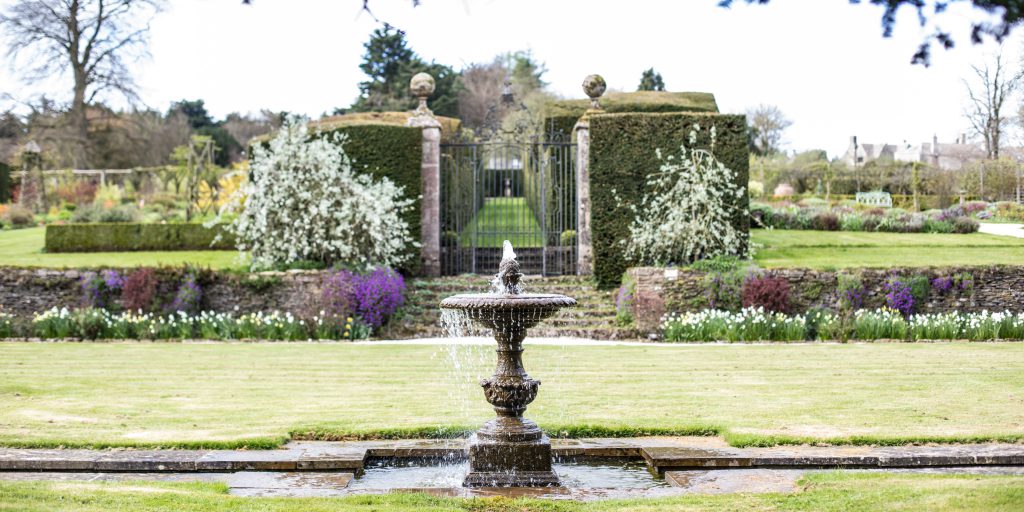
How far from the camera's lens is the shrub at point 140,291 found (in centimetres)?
1642

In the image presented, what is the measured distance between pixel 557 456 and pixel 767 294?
365 inches

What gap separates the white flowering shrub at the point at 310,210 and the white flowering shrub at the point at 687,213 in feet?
13.8

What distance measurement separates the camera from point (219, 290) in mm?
16812

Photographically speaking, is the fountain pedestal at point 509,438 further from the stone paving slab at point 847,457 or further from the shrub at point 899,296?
the shrub at point 899,296

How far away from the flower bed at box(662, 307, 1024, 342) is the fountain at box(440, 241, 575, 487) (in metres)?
8.70

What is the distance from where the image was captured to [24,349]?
1373 centimetres

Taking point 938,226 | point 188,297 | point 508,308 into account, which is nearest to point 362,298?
point 188,297

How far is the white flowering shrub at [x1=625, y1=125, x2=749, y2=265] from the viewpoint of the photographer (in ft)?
55.9

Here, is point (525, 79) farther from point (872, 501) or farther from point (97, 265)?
point (872, 501)

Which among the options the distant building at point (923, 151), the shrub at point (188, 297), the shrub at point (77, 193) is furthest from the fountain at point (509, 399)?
the distant building at point (923, 151)

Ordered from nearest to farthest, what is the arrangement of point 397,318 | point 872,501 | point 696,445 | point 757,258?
1. point 872,501
2. point 696,445
3. point 397,318
4. point 757,258

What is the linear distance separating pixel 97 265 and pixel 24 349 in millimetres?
3842

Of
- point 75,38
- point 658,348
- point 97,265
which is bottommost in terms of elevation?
point 658,348

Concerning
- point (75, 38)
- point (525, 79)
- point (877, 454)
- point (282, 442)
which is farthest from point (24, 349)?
point (525, 79)
